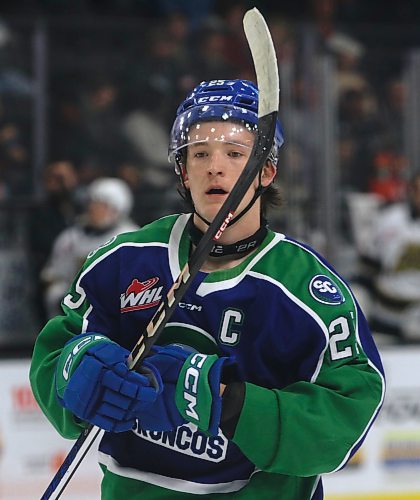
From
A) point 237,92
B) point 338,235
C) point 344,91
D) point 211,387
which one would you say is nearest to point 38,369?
point 211,387

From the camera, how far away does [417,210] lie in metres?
5.15

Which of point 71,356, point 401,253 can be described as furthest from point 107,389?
point 401,253

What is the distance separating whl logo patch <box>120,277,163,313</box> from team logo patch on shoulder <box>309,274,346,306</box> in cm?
25

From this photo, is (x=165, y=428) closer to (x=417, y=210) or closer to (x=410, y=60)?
A: (x=417, y=210)

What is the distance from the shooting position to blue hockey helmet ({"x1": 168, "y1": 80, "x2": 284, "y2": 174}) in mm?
1884

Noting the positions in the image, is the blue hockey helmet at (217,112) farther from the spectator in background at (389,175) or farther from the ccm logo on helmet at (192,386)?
the spectator in background at (389,175)

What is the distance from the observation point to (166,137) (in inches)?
212

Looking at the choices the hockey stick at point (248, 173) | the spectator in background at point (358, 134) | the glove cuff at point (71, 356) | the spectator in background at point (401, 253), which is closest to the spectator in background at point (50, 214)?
the spectator in background at point (358, 134)

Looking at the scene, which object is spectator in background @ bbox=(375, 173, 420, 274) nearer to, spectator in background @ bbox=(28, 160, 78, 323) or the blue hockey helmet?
spectator in background @ bbox=(28, 160, 78, 323)

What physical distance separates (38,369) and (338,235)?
327 cm

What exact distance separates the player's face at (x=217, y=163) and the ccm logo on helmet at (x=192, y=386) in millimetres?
252

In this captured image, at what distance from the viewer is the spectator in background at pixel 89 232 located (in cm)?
488

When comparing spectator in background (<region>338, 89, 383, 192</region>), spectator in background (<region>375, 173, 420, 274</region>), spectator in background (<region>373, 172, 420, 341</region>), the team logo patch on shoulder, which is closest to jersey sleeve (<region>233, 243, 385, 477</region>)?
the team logo patch on shoulder

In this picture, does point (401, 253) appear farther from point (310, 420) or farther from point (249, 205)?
point (310, 420)
